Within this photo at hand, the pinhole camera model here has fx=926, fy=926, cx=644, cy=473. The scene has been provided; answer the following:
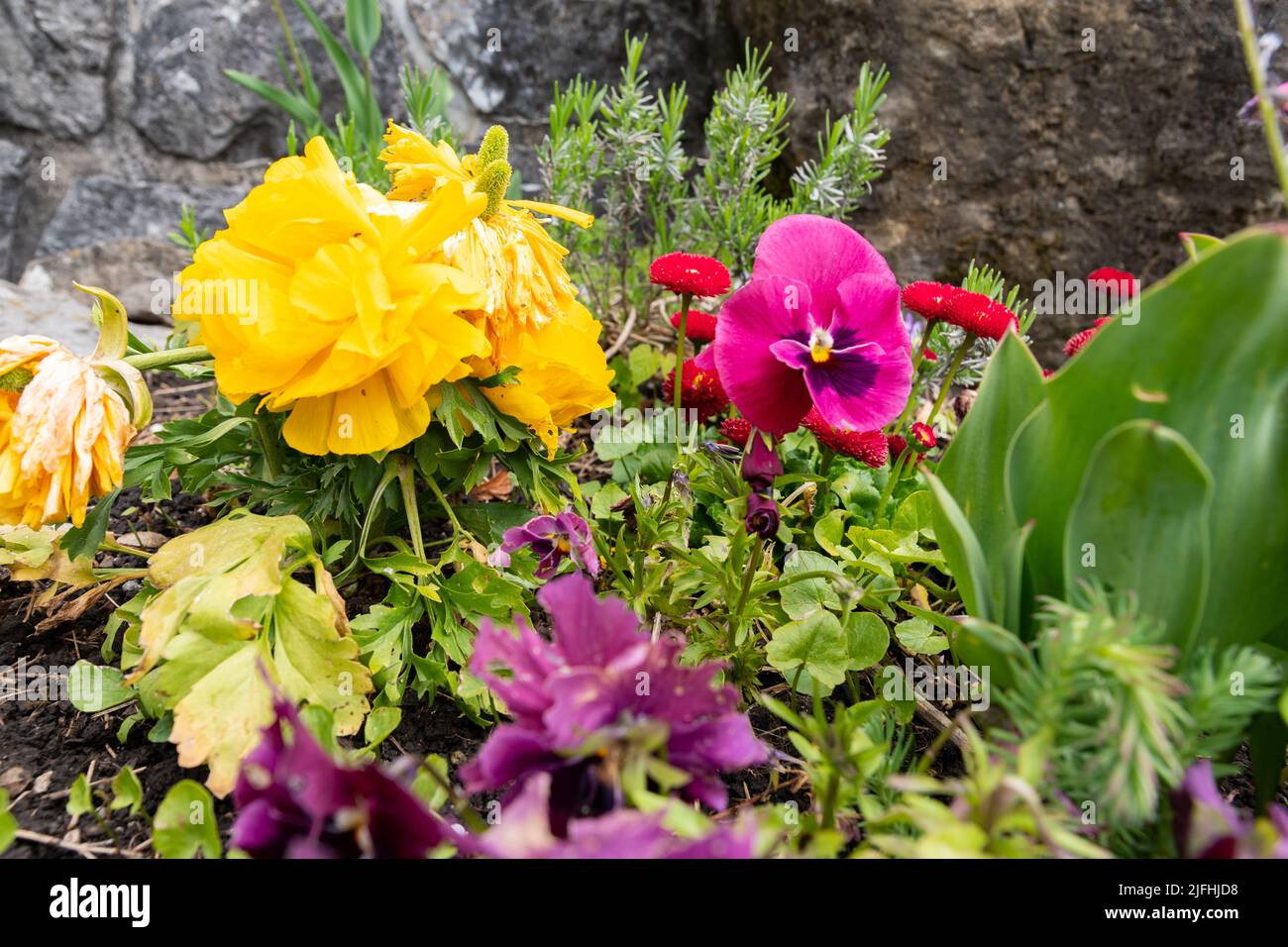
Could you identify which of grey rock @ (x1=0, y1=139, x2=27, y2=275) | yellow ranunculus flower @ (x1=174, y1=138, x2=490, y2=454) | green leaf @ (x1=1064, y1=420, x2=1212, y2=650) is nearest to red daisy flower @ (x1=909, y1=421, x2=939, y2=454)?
green leaf @ (x1=1064, y1=420, x2=1212, y2=650)

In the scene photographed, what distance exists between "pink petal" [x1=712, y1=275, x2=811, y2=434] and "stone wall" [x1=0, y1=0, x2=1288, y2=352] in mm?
1898

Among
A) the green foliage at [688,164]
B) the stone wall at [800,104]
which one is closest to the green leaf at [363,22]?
the stone wall at [800,104]

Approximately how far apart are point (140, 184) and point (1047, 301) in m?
3.05

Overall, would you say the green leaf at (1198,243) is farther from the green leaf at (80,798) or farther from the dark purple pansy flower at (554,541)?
the green leaf at (80,798)

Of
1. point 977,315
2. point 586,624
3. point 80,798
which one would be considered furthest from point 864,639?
point 80,798

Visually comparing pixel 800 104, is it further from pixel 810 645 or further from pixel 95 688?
pixel 95 688

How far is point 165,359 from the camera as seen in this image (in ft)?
4.28

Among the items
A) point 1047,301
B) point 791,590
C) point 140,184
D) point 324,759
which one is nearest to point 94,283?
point 140,184

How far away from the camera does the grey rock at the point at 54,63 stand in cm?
302

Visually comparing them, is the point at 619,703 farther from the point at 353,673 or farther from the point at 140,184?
the point at 140,184

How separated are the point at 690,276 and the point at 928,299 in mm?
Answer: 375

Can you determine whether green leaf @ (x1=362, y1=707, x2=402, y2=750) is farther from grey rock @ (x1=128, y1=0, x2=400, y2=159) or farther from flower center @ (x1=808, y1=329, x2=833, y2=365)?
grey rock @ (x1=128, y1=0, x2=400, y2=159)

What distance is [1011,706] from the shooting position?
2.68 ft
